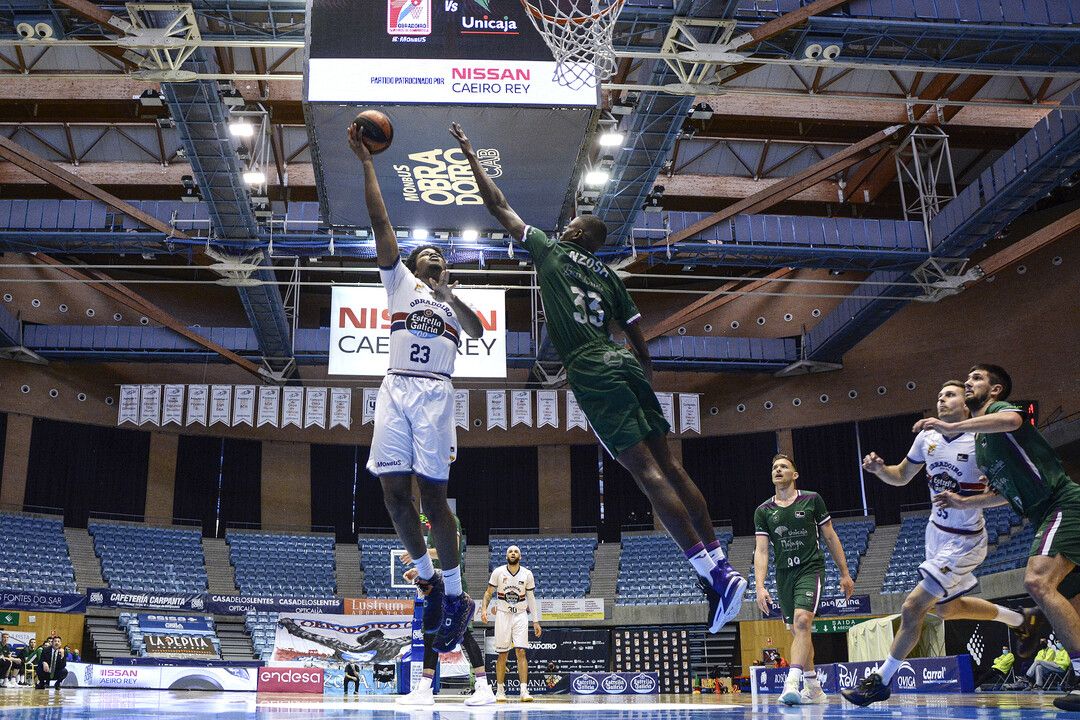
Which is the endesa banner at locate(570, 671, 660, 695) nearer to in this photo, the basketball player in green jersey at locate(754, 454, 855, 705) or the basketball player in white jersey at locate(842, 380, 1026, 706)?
the basketball player in green jersey at locate(754, 454, 855, 705)

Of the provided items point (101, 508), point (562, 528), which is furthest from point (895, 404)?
point (101, 508)

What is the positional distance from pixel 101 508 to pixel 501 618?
22.5 m

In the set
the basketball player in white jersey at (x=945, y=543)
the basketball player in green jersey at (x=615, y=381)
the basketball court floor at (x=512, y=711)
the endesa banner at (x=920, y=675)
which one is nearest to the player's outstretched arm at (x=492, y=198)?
the basketball player in green jersey at (x=615, y=381)

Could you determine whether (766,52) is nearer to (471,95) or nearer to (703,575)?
(471,95)

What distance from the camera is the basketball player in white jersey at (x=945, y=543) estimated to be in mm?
6504

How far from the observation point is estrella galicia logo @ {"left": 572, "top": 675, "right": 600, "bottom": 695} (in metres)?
21.2

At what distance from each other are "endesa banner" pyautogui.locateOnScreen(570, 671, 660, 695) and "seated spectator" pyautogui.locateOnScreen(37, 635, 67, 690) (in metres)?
11.9

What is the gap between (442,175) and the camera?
15.7m

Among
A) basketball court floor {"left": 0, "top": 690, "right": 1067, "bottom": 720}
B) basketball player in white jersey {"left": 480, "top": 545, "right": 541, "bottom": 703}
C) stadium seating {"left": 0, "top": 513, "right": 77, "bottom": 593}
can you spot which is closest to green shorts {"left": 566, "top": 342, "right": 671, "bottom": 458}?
basketball court floor {"left": 0, "top": 690, "right": 1067, "bottom": 720}

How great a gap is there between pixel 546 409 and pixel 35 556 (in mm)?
15924

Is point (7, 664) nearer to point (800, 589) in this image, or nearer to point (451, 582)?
point (451, 582)

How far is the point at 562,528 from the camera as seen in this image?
33.8m

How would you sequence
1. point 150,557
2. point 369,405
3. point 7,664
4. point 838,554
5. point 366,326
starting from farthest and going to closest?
point 150,557, point 369,405, point 366,326, point 7,664, point 838,554

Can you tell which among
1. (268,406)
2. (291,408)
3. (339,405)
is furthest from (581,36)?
(268,406)
